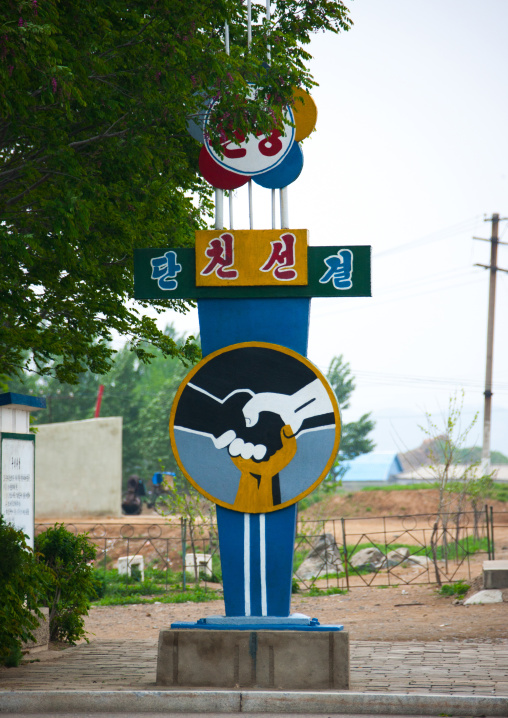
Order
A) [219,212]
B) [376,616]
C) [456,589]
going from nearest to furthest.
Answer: [219,212] → [376,616] → [456,589]

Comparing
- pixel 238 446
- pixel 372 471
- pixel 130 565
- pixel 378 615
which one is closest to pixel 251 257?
pixel 238 446

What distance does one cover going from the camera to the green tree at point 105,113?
6.46 metres

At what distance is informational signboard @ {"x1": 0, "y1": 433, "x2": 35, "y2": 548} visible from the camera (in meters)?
8.73

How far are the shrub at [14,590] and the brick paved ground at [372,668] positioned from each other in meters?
0.36

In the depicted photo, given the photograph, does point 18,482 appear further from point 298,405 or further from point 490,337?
point 490,337

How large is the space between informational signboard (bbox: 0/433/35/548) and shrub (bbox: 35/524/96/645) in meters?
0.64

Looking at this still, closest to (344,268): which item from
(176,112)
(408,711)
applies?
(176,112)

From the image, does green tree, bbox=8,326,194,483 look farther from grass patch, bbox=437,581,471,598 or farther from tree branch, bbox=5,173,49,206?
tree branch, bbox=5,173,49,206

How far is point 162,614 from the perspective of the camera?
14945 millimetres

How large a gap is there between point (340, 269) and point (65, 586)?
17.3 feet

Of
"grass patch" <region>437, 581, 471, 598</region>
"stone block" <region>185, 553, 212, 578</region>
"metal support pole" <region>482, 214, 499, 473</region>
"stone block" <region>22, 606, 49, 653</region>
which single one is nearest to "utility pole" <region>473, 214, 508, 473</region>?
"metal support pole" <region>482, 214, 499, 473</region>

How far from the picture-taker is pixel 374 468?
3088 inches

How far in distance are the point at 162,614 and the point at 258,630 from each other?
8.72 metres

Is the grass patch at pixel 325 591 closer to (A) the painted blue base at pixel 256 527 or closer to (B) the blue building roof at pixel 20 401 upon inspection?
(B) the blue building roof at pixel 20 401
